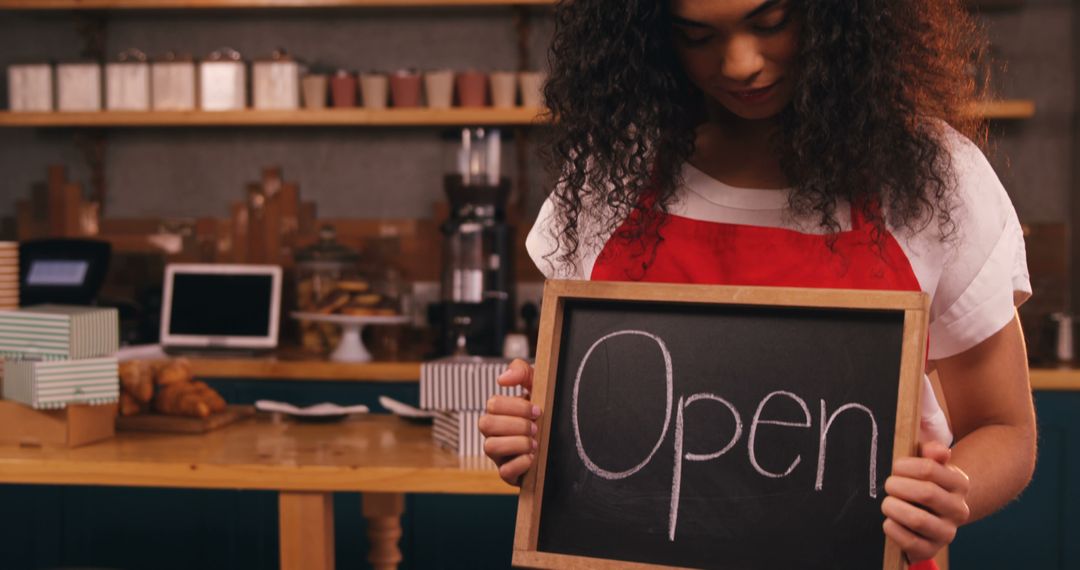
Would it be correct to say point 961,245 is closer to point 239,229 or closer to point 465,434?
point 465,434

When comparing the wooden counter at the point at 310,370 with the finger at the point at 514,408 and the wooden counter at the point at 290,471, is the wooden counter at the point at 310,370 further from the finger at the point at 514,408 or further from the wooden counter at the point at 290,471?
the finger at the point at 514,408

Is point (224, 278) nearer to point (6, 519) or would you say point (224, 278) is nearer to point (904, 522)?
point (6, 519)

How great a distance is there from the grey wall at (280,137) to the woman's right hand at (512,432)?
2.74m

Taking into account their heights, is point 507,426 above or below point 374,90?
below

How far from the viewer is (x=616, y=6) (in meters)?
1.02

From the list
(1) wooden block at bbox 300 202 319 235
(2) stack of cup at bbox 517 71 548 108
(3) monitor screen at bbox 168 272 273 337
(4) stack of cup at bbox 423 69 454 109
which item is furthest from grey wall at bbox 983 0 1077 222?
(3) monitor screen at bbox 168 272 273 337

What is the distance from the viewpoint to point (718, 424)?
912mm

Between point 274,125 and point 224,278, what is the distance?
2.19 feet

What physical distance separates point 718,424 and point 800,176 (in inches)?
9.6

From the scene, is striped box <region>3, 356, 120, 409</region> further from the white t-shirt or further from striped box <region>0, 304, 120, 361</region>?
the white t-shirt

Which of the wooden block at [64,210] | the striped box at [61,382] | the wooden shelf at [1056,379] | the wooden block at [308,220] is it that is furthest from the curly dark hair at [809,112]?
the wooden block at [64,210]

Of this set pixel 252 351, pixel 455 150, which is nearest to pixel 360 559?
pixel 252 351

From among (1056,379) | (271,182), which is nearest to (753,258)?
(1056,379)

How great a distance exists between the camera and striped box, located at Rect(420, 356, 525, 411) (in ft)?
6.13
